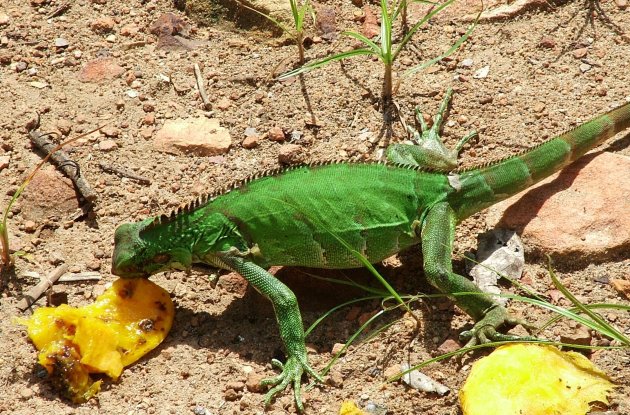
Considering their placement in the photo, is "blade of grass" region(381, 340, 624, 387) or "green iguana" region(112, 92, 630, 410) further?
"green iguana" region(112, 92, 630, 410)

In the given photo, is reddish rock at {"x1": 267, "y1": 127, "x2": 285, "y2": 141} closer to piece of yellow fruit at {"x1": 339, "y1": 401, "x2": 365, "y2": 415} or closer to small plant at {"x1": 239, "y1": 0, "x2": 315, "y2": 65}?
small plant at {"x1": 239, "y1": 0, "x2": 315, "y2": 65}

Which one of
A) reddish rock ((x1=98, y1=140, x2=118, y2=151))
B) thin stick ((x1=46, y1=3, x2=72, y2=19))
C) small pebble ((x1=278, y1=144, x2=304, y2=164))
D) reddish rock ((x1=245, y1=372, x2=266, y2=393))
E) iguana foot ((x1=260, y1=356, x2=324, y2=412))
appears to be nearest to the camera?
iguana foot ((x1=260, y1=356, x2=324, y2=412))

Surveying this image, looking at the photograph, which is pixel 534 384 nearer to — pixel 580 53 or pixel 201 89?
pixel 580 53

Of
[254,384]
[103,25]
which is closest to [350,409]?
[254,384]

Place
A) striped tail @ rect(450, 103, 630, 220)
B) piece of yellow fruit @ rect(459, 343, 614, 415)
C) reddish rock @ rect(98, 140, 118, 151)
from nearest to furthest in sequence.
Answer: piece of yellow fruit @ rect(459, 343, 614, 415) → striped tail @ rect(450, 103, 630, 220) → reddish rock @ rect(98, 140, 118, 151)

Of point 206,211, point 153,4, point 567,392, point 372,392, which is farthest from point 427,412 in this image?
point 153,4

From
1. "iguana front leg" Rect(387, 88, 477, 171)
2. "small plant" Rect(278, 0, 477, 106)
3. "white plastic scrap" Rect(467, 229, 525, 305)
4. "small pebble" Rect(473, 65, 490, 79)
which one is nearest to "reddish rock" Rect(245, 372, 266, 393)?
"white plastic scrap" Rect(467, 229, 525, 305)

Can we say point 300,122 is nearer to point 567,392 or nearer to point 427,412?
point 427,412
